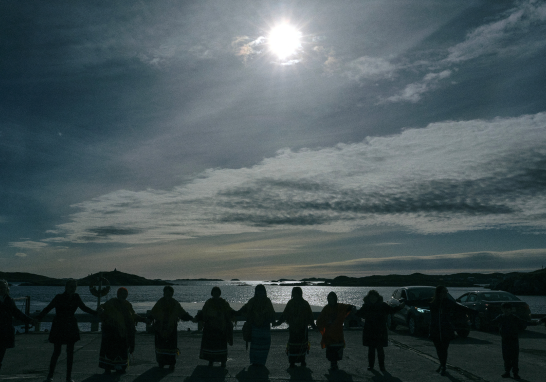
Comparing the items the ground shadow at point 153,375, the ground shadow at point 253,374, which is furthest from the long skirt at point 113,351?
the ground shadow at point 253,374

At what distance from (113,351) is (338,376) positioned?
4.33 metres

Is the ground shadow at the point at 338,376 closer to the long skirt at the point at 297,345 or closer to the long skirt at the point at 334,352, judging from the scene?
the long skirt at the point at 334,352

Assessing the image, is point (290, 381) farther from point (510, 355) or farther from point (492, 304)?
point (492, 304)

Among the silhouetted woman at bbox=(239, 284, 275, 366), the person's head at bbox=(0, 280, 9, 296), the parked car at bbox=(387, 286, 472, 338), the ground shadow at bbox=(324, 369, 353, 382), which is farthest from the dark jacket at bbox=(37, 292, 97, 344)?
the parked car at bbox=(387, 286, 472, 338)

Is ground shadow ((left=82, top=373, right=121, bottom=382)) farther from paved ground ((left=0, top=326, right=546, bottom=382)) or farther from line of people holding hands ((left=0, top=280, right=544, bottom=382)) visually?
line of people holding hands ((left=0, top=280, right=544, bottom=382))

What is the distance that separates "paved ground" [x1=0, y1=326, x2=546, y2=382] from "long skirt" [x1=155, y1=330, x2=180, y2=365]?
0.22 meters

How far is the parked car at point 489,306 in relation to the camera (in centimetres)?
1629

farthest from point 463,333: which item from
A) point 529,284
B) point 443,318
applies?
point 529,284

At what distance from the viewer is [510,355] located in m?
8.36

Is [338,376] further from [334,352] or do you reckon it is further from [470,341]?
[470,341]

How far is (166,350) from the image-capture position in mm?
9078

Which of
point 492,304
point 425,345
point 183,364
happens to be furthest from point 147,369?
point 492,304

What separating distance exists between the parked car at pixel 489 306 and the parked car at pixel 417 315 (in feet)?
4.48

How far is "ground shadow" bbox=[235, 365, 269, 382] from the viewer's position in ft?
26.7
